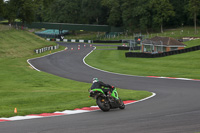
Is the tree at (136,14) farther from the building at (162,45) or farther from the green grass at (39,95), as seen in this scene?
the green grass at (39,95)

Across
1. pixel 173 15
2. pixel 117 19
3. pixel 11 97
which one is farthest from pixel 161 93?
pixel 117 19

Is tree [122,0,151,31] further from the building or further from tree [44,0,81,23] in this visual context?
the building

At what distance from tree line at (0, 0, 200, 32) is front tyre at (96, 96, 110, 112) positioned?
84496 millimetres

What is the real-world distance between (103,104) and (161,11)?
335ft

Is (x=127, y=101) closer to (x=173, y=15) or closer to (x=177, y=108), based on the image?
(x=177, y=108)

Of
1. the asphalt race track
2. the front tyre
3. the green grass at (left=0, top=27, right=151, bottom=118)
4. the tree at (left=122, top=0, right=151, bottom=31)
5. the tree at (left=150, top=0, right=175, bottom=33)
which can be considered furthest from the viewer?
the tree at (left=122, top=0, right=151, bottom=31)

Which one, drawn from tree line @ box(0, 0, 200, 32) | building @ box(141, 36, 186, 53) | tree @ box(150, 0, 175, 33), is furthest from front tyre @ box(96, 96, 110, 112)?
tree @ box(150, 0, 175, 33)

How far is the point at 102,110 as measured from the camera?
16.3 meters

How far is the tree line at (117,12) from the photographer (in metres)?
101

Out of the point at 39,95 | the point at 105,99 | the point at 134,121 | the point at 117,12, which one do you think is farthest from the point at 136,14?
the point at 134,121

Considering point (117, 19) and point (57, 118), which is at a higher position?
point (117, 19)

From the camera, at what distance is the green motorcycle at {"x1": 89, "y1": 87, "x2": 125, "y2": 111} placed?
16.1 metres

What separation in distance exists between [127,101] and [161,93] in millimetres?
4162

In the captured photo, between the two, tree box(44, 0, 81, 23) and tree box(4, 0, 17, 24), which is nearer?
tree box(4, 0, 17, 24)
